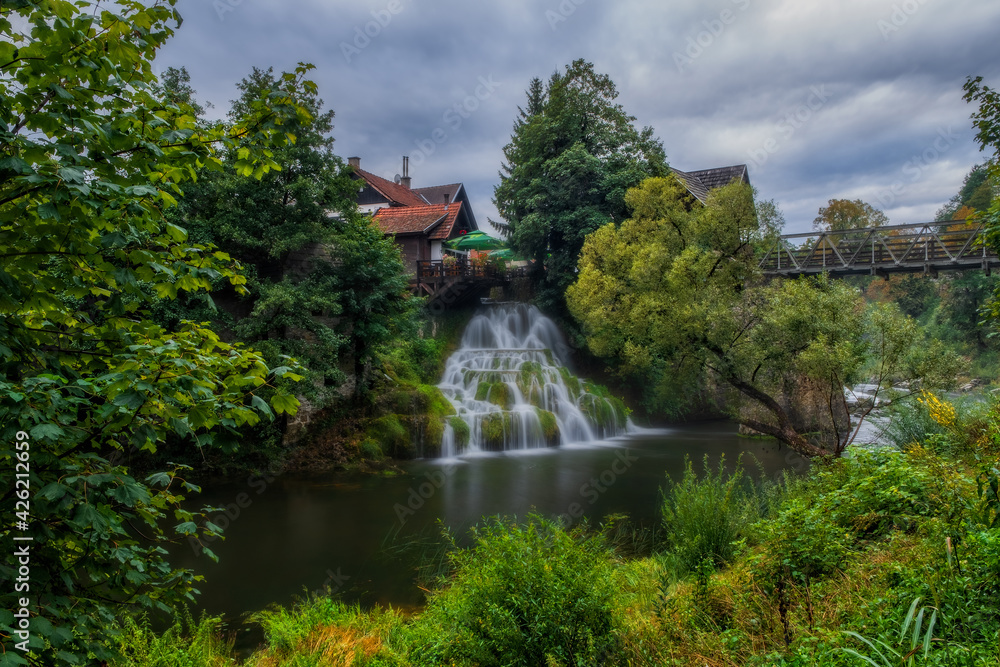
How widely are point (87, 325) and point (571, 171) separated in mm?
20478

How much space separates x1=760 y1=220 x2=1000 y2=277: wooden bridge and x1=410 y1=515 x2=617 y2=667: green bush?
41.6 ft

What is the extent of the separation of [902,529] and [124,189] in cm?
522

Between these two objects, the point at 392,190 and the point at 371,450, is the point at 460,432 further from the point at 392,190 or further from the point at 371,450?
the point at 392,190

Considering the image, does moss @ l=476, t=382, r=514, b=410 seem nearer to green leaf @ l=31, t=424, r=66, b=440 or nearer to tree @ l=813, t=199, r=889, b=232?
green leaf @ l=31, t=424, r=66, b=440

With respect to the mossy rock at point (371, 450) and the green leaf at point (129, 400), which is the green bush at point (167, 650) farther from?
the mossy rock at point (371, 450)

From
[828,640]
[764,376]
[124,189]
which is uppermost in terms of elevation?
[124,189]

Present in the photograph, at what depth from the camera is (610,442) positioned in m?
18.1

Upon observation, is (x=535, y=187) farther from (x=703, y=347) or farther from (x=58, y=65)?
(x=58, y=65)

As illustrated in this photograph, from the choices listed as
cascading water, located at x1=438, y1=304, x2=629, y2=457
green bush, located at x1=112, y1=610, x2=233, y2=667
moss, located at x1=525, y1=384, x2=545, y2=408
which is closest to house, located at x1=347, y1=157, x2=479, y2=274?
cascading water, located at x1=438, y1=304, x2=629, y2=457

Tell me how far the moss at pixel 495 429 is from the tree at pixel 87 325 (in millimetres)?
13852

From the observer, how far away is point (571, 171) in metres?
21.5

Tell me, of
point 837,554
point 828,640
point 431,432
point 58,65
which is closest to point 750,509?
point 837,554

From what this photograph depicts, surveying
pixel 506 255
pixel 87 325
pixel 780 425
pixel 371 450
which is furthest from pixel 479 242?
pixel 87 325

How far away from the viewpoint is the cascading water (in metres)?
16.3
